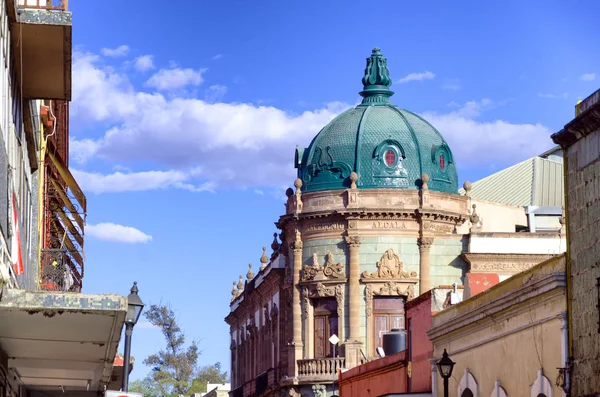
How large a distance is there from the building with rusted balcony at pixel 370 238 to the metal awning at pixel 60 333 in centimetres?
3222

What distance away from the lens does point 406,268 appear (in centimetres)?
5150

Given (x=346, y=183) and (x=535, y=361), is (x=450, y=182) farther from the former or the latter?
(x=535, y=361)

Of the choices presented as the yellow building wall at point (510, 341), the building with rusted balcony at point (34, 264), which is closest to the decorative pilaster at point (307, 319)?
the yellow building wall at point (510, 341)

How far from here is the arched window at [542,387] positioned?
20.1 metres

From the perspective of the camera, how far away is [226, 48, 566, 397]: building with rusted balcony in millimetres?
51062

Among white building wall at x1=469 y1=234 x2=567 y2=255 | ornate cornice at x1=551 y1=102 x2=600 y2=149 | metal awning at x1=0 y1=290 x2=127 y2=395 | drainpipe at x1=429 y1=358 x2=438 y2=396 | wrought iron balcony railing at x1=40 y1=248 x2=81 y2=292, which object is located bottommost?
metal awning at x1=0 y1=290 x2=127 y2=395

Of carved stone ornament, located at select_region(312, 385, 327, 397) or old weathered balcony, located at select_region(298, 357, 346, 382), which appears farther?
carved stone ornament, located at select_region(312, 385, 327, 397)

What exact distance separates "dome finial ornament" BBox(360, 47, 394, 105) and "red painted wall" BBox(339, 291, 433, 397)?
1732 cm

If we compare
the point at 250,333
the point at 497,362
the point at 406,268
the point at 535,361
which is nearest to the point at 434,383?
the point at 497,362

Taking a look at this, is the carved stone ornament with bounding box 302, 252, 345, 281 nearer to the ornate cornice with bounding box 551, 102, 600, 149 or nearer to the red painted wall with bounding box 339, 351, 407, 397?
the red painted wall with bounding box 339, 351, 407, 397

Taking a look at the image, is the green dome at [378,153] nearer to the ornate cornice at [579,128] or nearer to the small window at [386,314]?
the small window at [386,314]

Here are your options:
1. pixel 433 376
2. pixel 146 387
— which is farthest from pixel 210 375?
pixel 433 376

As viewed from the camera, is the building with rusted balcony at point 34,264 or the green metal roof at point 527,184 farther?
the green metal roof at point 527,184

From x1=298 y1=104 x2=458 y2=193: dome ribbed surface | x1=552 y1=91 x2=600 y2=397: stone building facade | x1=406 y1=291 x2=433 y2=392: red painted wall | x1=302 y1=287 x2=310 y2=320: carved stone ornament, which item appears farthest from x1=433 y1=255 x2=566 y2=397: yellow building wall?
x1=302 y1=287 x2=310 y2=320: carved stone ornament
